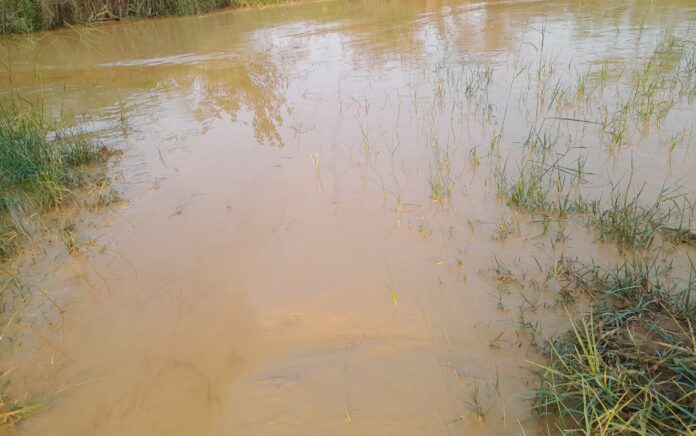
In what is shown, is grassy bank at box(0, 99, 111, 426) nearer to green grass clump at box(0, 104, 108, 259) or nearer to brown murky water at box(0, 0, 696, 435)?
green grass clump at box(0, 104, 108, 259)

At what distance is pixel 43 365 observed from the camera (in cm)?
224

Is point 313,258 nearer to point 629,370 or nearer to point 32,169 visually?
point 629,370

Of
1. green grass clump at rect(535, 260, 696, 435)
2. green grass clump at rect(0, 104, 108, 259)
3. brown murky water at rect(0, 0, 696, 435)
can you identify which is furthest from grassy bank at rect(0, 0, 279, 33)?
green grass clump at rect(535, 260, 696, 435)

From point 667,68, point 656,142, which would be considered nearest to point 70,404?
point 656,142

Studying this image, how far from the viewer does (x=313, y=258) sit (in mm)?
2873

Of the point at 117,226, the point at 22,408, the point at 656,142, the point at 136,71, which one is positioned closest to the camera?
the point at 22,408

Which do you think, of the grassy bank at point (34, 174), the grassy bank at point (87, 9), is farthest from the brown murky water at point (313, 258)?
the grassy bank at point (87, 9)

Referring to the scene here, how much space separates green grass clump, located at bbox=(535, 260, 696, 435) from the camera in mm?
1486

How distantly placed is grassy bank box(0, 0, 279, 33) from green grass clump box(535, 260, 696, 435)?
1312 cm

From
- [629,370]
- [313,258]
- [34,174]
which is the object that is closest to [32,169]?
[34,174]

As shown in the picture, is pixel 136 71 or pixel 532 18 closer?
pixel 136 71

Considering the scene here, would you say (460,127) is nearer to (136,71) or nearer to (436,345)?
(436,345)

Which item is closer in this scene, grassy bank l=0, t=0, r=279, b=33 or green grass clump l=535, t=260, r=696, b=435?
green grass clump l=535, t=260, r=696, b=435

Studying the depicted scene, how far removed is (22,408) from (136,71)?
7931 millimetres
